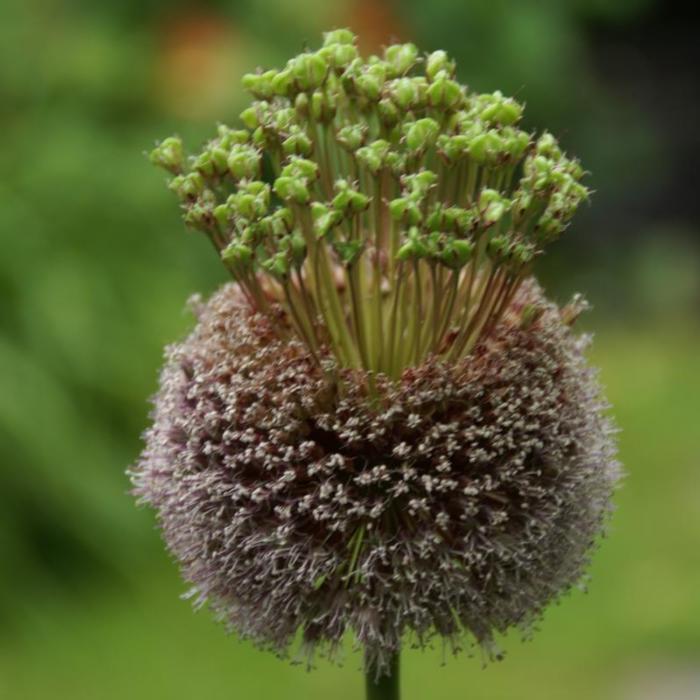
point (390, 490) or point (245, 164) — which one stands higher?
point (245, 164)

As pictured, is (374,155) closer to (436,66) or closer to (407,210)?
(407,210)

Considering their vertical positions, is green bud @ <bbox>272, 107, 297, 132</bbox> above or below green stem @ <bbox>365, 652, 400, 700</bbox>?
above

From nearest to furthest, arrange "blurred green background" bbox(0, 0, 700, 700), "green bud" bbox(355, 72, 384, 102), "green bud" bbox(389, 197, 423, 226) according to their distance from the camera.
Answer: "green bud" bbox(389, 197, 423, 226), "green bud" bbox(355, 72, 384, 102), "blurred green background" bbox(0, 0, 700, 700)

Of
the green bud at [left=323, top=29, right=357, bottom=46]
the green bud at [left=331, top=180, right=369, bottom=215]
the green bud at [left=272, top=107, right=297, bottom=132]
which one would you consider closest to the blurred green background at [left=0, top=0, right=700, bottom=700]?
the green bud at [left=323, top=29, right=357, bottom=46]

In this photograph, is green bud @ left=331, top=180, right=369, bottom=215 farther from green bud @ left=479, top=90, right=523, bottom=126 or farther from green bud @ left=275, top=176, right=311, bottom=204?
green bud @ left=479, top=90, right=523, bottom=126

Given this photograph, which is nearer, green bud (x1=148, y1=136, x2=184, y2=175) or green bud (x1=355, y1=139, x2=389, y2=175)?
green bud (x1=355, y1=139, x2=389, y2=175)

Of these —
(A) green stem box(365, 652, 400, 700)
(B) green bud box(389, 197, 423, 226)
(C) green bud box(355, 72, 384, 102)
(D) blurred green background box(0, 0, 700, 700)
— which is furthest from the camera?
(D) blurred green background box(0, 0, 700, 700)

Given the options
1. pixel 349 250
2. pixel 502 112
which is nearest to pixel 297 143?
pixel 349 250
